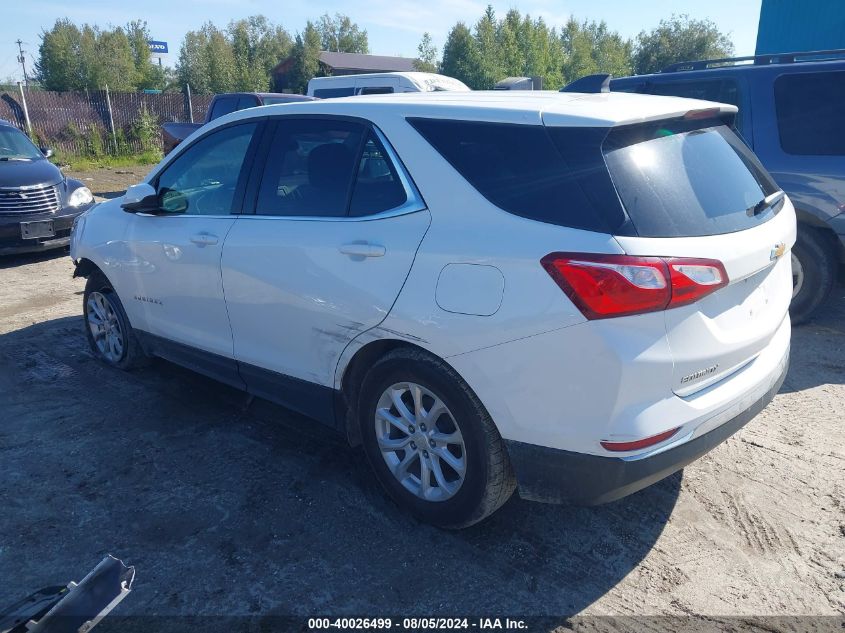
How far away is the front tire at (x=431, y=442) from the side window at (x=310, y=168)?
888 millimetres

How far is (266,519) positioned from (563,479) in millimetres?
1426

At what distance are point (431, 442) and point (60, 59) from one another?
55147 mm

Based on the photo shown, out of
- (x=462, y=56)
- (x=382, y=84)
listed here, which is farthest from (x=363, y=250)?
(x=462, y=56)

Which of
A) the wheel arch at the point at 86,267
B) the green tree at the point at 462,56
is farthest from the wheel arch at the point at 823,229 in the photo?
the green tree at the point at 462,56

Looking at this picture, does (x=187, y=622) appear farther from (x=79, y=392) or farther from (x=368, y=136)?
(x=79, y=392)

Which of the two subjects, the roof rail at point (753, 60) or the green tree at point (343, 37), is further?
the green tree at point (343, 37)

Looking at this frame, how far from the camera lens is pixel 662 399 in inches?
A: 93.7

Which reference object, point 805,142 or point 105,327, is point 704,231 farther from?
point 105,327

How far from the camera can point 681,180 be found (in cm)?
262

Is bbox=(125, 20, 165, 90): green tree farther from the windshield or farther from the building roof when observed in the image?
the windshield

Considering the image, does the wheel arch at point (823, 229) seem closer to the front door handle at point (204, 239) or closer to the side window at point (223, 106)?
the front door handle at point (204, 239)

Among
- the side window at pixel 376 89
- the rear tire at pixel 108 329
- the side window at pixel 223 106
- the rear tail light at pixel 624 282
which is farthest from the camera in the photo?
the side window at pixel 376 89

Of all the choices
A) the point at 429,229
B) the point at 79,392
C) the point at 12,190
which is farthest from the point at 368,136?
the point at 12,190

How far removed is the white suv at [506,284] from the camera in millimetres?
2363
